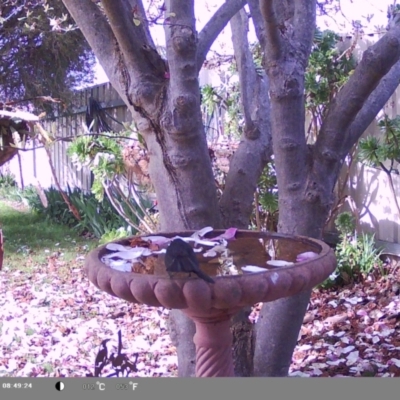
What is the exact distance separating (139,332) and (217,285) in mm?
1529

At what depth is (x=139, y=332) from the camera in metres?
2.29

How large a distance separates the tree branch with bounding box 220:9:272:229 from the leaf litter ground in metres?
0.48

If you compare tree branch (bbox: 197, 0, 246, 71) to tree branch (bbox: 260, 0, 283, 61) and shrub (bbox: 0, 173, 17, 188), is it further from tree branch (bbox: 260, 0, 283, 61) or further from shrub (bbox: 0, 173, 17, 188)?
shrub (bbox: 0, 173, 17, 188)

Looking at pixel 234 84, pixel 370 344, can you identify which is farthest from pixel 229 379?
pixel 234 84

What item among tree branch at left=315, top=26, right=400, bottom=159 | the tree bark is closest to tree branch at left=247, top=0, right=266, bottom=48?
the tree bark

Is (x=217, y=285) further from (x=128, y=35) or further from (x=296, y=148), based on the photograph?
(x=128, y=35)

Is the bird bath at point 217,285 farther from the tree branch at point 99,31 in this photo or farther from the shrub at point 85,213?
the shrub at point 85,213

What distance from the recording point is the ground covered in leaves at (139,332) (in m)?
1.88

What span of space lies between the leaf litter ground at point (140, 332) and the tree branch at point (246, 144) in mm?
481

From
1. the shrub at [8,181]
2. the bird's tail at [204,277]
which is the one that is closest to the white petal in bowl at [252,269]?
the bird's tail at [204,277]

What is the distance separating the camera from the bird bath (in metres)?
0.85

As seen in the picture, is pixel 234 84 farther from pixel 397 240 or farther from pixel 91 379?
pixel 91 379

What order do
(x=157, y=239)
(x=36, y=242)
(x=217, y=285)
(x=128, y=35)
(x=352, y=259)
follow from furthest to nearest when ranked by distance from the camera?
(x=36, y=242), (x=352, y=259), (x=128, y=35), (x=157, y=239), (x=217, y=285)

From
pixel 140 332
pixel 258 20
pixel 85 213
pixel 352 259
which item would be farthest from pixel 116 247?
pixel 85 213
